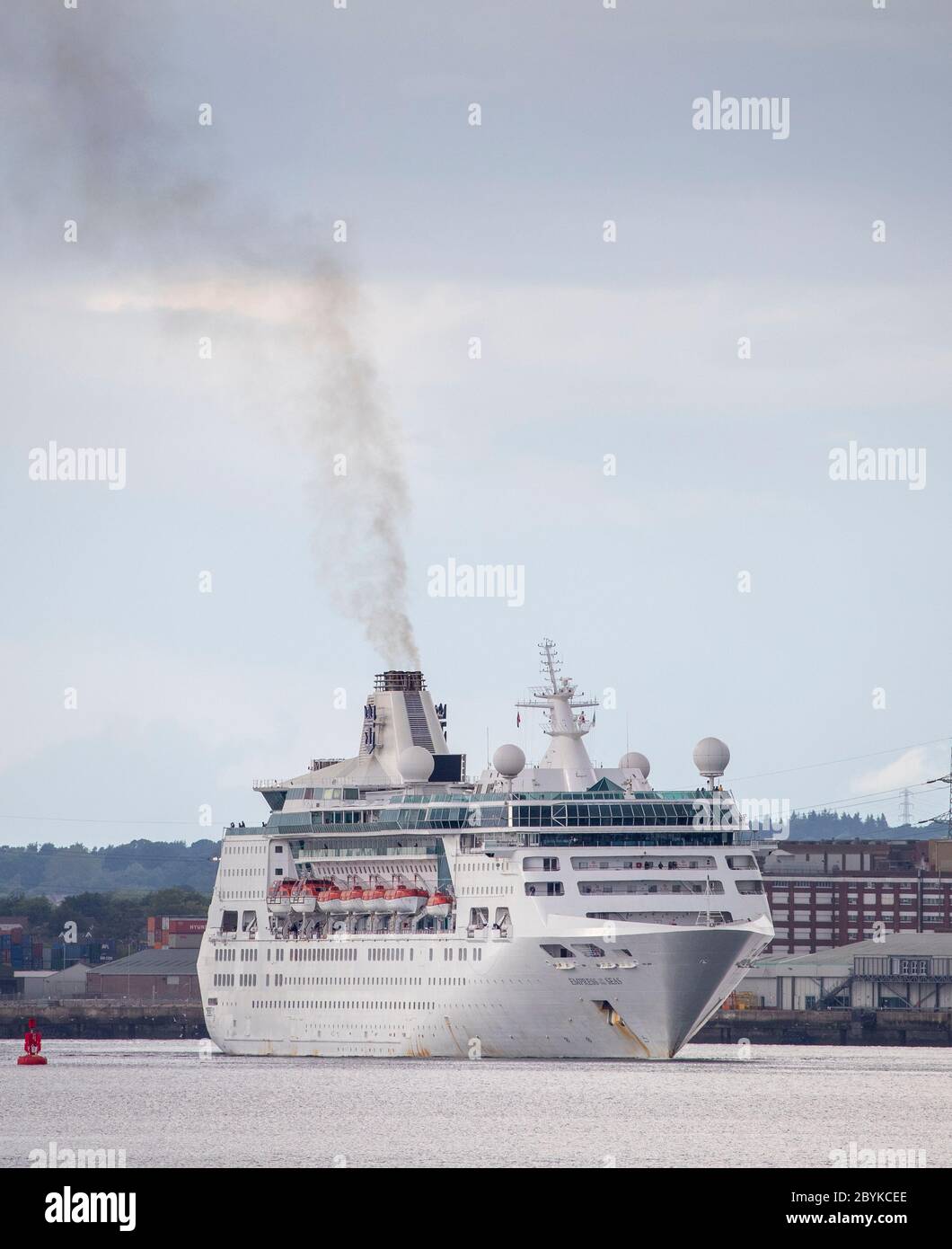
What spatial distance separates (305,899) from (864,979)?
168 feet

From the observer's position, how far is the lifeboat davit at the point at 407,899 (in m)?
105

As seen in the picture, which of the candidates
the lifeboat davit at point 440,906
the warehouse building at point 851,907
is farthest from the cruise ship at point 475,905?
the warehouse building at point 851,907

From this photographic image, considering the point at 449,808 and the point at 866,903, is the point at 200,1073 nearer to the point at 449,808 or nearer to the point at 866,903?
the point at 449,808

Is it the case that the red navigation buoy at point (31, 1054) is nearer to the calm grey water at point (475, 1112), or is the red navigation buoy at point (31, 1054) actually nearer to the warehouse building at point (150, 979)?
the calm grey water at point (475, 1112)

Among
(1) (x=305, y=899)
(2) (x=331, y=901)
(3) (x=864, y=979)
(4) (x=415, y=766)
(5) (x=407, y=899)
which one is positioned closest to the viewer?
(5) (x=407, y=899)

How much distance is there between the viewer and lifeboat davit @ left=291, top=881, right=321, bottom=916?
11106cm

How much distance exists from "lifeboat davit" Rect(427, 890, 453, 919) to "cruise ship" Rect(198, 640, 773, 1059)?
A: 2.7 inches

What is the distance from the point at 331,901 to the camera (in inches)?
4313

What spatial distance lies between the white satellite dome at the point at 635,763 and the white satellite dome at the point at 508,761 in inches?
207

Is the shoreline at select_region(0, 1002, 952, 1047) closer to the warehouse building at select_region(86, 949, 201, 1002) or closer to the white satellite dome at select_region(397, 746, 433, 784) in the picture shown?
the warehouse building at select_region(86, 949, 201, 1002)

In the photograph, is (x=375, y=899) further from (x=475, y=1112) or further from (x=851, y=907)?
(x=851, y=907)

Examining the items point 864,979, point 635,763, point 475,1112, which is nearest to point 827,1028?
point 864,979

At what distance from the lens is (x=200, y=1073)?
10144cm
